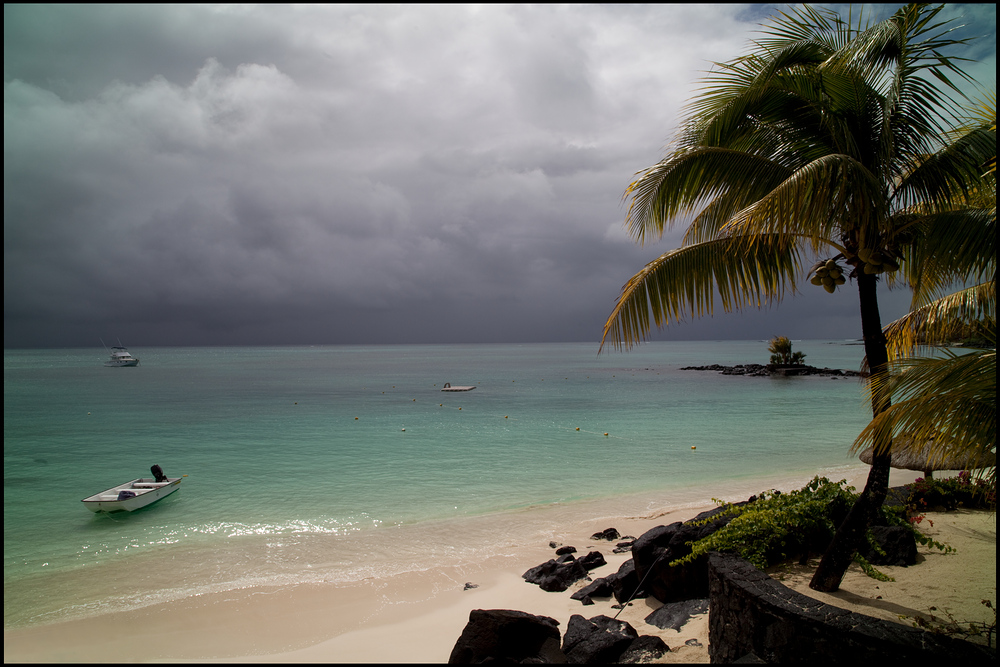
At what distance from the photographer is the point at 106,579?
8.45 meters

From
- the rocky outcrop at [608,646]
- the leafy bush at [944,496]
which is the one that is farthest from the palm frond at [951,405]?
the leafy bush at [944,496]

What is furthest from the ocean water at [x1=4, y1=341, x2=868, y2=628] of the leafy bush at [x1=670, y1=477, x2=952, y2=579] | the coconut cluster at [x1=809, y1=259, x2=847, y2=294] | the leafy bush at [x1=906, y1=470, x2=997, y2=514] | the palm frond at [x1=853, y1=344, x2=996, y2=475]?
the palm frond at [x1=853, y1=344, x2=996, y2=475]

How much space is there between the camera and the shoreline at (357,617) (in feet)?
16.5

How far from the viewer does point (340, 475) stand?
1563cm

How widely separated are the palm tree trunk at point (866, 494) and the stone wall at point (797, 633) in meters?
1.06

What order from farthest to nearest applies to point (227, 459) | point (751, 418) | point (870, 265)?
1. point (751, 418)
2. point (227, 459)
3. point (870, 265)

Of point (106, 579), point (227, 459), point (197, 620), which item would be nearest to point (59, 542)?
point (106, 579)

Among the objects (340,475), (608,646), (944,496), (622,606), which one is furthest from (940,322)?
(340,475)

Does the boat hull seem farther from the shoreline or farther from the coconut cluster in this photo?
the coconut cluster

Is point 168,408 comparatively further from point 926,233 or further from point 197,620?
point 926,233

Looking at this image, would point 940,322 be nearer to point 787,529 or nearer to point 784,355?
point 787,529

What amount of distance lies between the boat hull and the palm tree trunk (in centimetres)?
1364

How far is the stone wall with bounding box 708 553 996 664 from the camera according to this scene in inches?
121

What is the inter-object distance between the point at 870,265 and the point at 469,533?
8504mm
